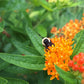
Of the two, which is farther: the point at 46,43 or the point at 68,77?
the point at 46,43

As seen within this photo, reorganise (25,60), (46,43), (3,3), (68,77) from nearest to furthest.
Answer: (68,77) → (25,60) → (46,43) → (3,3)

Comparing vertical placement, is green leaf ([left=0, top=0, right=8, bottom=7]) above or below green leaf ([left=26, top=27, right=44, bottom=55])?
above

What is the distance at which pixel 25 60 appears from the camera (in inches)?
51.4

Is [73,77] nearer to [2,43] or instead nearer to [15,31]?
[15,31]

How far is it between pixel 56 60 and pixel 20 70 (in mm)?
472

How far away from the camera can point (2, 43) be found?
310 cm

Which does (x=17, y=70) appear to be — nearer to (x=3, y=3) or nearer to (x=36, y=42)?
(x=36, y=42)

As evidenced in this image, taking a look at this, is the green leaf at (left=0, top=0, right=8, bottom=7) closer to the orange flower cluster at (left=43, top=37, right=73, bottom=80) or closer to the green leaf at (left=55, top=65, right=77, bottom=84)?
the orange flower cluster at (left=43, top=37, right=73, bottom=80)

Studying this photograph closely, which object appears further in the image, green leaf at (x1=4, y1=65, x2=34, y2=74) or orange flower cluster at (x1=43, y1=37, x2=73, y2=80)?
green leaf at (x1=4, y1=65, x2=34, y2=74)

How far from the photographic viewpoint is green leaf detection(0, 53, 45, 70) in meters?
1.26

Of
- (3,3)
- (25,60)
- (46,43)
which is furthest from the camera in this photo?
(3,3)

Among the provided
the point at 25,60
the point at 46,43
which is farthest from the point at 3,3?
the point at 25,60

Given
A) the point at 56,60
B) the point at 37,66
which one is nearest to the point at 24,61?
→ the point at 37,66

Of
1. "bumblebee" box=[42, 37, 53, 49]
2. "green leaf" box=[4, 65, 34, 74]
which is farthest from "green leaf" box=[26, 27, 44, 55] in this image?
"green leaf" box=[4, 65, 34, 74]
